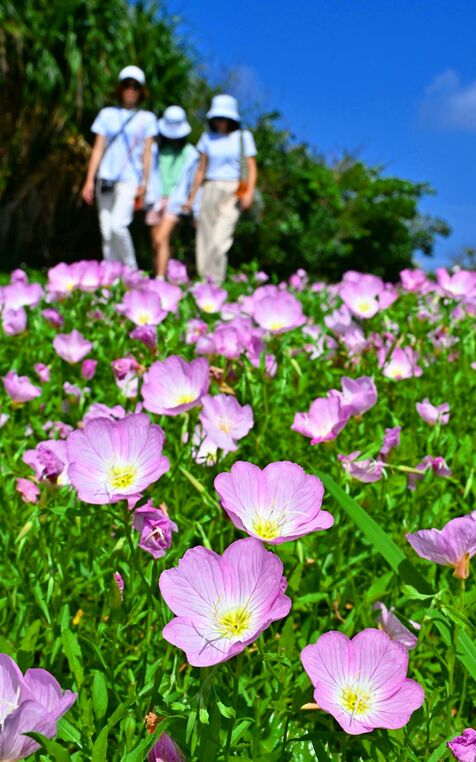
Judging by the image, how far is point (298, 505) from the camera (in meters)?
0.90

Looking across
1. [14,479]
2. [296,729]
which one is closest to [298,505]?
[296,729]

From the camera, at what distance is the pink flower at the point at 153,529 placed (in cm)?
103

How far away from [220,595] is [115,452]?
327 millimetres

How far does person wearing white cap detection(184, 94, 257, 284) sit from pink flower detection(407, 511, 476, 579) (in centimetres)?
504

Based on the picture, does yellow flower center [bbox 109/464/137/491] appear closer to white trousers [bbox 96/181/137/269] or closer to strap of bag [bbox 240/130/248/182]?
white trousers [bbox 96/181/137/269]

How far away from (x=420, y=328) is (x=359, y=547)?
147cm

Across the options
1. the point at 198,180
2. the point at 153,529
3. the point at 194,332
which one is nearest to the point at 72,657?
the point at 153,529

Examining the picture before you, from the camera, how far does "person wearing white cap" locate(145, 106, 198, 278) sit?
645 centimetres

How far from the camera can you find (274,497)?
0.91 m

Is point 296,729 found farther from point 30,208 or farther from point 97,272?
point 30,208

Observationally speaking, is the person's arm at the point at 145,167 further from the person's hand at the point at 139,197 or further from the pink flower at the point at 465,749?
the pink flower at the point at 465,749

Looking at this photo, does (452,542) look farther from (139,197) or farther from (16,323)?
(139,197)

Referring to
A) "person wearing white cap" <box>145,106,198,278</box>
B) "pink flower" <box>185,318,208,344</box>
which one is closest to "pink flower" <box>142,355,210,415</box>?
"pink flower" <box>185,318,208,344</box>

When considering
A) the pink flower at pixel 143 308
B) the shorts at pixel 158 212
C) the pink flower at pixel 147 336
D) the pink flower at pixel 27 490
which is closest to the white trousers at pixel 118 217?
the shorts at pixel 158 212
